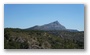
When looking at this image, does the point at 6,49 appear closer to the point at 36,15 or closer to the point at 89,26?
the point at 36,15

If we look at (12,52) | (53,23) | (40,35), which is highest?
(53,23)

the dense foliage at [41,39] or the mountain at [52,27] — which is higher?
Answer: the mountain at [52,27]

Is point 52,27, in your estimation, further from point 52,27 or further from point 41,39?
point 41,39

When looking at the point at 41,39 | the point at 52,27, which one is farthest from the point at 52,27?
the point at 41,39

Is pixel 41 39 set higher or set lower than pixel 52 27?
lower

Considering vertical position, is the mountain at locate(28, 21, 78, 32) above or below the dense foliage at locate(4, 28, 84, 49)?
above

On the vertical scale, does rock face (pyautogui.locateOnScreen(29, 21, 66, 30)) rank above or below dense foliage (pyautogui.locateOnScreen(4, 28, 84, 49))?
above

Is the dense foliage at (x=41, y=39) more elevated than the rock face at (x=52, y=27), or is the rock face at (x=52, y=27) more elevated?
the rock face at (x=52, y=27)

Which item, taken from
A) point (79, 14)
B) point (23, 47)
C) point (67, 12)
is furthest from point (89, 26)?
point (23, 47)
